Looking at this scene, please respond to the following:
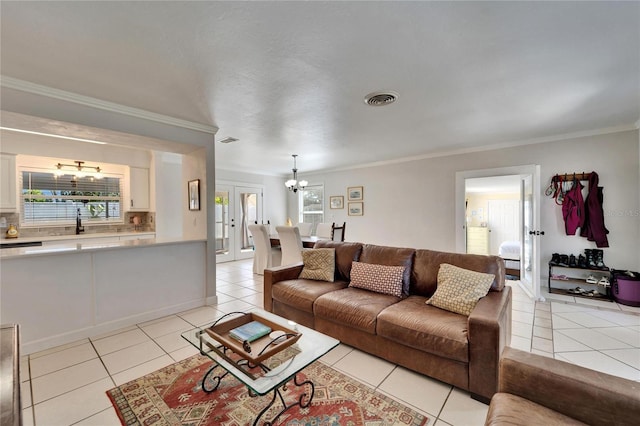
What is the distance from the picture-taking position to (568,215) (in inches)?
153

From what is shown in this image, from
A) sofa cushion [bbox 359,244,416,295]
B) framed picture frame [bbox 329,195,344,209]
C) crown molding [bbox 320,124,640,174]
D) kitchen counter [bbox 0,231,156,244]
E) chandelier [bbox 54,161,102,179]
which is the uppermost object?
crown molding [bbox 320,124,640,174]

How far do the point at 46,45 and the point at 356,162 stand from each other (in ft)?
16.7

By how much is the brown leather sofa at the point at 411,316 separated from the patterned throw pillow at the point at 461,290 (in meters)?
0.06

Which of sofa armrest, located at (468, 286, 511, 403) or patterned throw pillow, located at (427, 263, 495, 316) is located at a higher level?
patterned throw pillow, located at (427, 263, 495, 316)

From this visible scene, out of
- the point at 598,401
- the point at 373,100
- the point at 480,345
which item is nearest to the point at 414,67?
the point at 373,100

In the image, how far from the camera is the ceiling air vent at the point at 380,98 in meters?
2.57

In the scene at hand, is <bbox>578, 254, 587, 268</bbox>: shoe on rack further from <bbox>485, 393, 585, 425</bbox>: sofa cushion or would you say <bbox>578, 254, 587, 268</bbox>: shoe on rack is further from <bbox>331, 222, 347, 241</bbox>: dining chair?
<bbox>485, 393, 585, 425</bbox>: sofa cushion

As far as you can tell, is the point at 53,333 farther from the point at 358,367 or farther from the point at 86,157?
the point at 86,157

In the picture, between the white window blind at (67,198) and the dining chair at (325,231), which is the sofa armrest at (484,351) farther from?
the white window blind at (67,198)

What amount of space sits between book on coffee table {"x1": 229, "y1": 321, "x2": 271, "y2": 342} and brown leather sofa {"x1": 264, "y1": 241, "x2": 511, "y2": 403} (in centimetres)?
78

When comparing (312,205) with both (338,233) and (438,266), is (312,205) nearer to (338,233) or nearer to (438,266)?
(338,233)

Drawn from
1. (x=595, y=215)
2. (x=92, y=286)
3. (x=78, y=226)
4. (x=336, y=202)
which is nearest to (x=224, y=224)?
(x=78, y=226)

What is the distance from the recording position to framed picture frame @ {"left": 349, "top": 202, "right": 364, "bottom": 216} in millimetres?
6514

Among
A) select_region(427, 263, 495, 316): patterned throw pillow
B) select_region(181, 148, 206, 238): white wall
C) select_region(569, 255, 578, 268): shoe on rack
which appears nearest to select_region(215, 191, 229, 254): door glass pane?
select_region(181, 148, 206, 238): white wall
